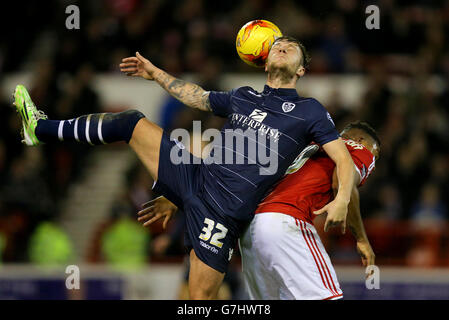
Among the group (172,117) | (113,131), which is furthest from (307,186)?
(172,117)

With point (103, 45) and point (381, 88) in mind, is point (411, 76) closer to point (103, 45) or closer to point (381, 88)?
point (381, 88)

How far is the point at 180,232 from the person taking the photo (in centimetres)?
928

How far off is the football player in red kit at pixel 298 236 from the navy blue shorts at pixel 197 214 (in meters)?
0.19

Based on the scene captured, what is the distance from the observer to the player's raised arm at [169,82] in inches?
249

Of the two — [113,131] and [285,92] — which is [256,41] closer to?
[285,92]

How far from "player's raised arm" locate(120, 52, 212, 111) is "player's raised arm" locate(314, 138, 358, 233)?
119cm

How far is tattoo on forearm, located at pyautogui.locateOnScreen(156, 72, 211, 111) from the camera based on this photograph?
248 inches

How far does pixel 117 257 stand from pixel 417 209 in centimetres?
411

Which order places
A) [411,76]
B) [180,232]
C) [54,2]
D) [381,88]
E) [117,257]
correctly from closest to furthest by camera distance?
[180,232]
[117,257]
[381,88]
[411,76]
[54,2]

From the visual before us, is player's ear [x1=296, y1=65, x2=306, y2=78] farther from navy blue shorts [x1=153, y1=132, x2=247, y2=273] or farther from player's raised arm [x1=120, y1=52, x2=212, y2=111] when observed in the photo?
navy blue shorts [x1=153, y1=132, x2=247, y2=273]

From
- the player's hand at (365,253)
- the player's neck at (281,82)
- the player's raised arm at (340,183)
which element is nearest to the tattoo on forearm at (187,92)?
the player's neck at (281,82)

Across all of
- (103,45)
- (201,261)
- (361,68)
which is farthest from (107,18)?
(201,261)

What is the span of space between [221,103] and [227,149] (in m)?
0.45

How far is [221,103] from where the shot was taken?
6.16m
